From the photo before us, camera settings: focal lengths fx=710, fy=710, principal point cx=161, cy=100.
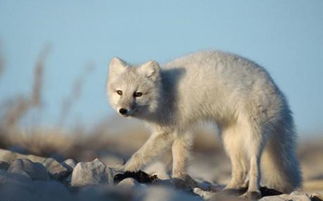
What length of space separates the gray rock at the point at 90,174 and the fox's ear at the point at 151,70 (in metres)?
1.94

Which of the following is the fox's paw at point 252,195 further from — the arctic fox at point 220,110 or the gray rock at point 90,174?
the gray rock at point 90,174

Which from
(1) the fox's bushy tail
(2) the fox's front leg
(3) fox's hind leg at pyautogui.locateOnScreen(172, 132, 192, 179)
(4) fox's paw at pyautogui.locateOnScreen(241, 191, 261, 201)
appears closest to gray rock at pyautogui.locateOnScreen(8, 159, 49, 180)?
(2) the fox's front leg

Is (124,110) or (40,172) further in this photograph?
(124,110)

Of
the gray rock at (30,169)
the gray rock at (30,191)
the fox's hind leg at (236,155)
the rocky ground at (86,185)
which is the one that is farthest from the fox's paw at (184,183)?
the gray rock at (30,191)

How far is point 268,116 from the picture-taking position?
6.28 m

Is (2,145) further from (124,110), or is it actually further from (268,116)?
(268,116)

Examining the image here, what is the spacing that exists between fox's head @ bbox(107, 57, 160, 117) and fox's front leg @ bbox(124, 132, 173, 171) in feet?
0.85

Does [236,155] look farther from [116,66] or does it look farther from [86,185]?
[86,185]

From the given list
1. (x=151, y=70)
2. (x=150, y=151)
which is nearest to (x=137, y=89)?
(x=151, y=70)

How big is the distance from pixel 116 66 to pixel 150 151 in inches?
37.5

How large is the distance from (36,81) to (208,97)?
2.45m

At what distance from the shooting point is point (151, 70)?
668 centimetres

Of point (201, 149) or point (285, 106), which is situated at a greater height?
point (285, 106)

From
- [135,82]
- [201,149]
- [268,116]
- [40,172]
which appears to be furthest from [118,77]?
[201,149]
